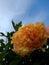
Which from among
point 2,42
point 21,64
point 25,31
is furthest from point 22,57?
point 2,42

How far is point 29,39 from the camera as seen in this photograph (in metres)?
1.09

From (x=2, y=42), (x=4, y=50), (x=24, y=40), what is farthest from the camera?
(x=2, y=42)

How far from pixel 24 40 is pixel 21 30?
8 centimetres

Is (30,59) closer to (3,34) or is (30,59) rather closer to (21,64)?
(21,64)

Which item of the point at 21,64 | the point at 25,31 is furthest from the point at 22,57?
the point at 25,31

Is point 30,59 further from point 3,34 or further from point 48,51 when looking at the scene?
point 3,34

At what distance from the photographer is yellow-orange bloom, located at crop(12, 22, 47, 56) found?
1084mm

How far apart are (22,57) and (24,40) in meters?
0.09

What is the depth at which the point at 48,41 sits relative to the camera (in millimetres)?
1125

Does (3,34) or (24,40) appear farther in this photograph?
(3,34)

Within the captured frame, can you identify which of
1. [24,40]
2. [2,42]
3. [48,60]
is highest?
[2,42]

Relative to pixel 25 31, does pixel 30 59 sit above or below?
below

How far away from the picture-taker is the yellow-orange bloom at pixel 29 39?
1084 millimetres

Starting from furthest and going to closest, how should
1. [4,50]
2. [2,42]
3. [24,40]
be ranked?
[2,42]
[4,50]
[24,40]
